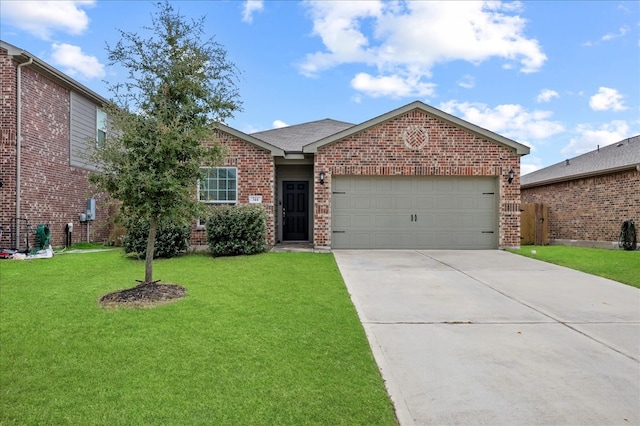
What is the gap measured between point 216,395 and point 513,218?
11.3 meters

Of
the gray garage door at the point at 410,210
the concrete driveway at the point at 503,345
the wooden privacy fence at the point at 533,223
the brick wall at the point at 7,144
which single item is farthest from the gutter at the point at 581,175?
the brick wall at the point at 7,144

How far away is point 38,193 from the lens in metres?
11.8

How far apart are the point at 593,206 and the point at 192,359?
16764 millimetres

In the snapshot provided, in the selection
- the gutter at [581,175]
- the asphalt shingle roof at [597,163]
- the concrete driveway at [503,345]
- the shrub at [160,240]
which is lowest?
the concrete driveway at [503,345]

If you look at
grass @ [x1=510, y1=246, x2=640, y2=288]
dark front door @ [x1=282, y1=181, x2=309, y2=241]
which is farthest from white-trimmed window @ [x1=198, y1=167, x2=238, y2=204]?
grass @ [x1=510, y1=246, x2=640, y2=288]

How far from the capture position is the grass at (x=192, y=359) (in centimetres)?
283

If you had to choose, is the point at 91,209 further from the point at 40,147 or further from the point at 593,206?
the point at 593,206

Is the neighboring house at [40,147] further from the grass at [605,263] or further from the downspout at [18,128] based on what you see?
the grass at [605,263]

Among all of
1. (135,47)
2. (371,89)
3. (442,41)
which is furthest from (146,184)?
(371,89)

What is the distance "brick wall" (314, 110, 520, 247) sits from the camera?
11.9 m

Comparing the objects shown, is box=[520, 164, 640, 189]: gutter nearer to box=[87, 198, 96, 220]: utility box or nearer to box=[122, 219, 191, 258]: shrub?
box=[122, 219, 191, 258]: shrub

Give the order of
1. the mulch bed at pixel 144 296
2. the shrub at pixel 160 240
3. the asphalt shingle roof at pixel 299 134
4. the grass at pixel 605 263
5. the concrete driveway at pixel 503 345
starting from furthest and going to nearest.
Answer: the asphalt shingle roof at pixel 299 134 → the shrub at pixel 160 240 → the grass at pixel 605 263 → the mulch bed at pixel 144 296 → the concrete driveway at pixel 503 345

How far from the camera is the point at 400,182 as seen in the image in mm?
12117

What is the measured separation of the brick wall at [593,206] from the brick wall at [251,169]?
482 inches
